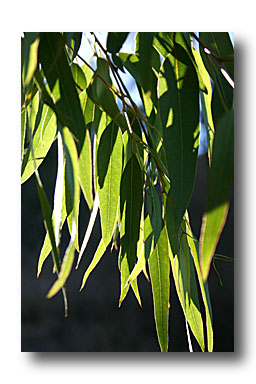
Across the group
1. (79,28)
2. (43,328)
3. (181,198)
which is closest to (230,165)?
(181,198)

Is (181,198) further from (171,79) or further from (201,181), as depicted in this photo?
(201,181)

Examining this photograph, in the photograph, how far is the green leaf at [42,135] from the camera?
93cm

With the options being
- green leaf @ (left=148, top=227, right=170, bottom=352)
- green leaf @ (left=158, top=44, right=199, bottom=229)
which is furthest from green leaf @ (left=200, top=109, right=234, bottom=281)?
green leaf @ (left=148, top=227, right=170, bottom=352)

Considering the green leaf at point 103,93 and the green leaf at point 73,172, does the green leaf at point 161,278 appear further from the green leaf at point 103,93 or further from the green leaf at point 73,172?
the green leaf at point 73,172

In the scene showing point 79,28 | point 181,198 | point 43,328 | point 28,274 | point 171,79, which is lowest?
point 43,328

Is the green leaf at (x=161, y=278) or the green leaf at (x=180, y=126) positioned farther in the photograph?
the green leaf at (x=161, y=278)

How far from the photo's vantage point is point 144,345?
3.64 feet

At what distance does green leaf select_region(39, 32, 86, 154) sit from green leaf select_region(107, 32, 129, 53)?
0.29 ft

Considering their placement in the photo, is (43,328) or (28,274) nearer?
(28,274)

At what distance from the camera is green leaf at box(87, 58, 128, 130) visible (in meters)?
0.86

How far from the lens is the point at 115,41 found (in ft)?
2.83

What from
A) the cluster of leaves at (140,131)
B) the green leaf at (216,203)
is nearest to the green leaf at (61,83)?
the cluster of leaves at (140,131)

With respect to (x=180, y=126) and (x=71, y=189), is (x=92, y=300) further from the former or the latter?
(x=71, y=189)

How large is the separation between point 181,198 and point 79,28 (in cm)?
46
